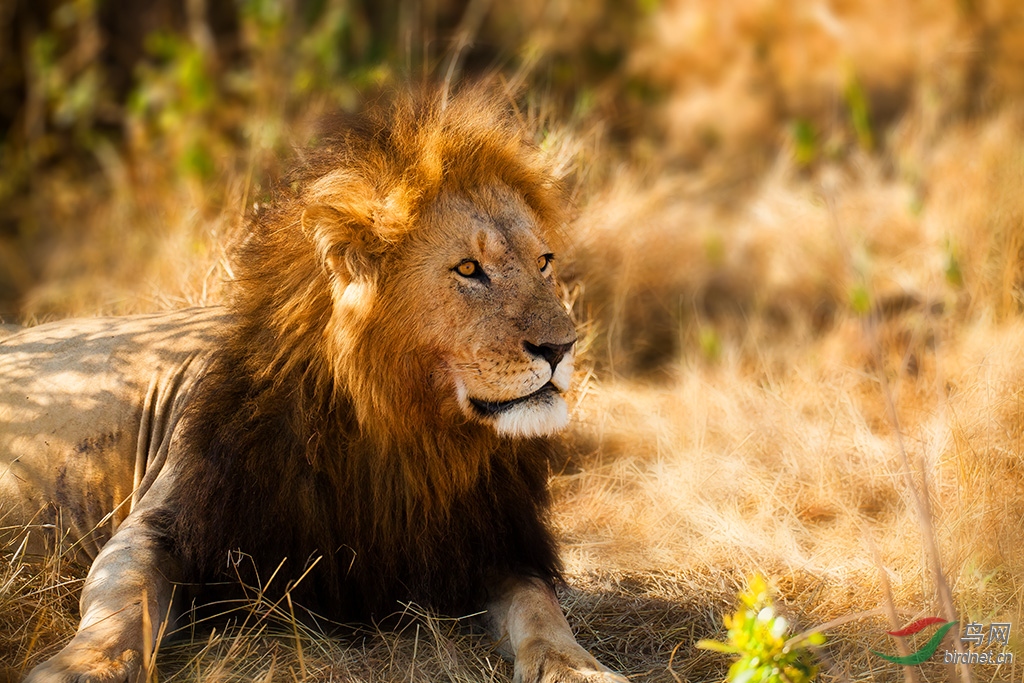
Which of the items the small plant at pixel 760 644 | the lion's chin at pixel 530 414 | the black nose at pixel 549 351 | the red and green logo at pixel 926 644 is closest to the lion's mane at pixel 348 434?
the lion's chin at pixel 530 414

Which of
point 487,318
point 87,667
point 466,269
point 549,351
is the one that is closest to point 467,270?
point 466,269

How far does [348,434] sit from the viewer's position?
2.81 m

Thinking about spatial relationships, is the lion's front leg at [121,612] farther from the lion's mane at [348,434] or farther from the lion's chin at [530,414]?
the lion's chin at [530,414]

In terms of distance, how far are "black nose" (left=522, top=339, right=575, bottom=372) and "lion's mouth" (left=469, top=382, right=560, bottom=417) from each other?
57 mm

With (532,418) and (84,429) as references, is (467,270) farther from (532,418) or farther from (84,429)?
(84,429)

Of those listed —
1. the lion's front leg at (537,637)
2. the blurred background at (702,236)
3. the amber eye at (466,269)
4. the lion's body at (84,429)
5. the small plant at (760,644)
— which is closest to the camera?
the small plant at (760,644)

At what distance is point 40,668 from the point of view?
92.1 inches

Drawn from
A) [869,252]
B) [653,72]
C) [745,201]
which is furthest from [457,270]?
[653,72]

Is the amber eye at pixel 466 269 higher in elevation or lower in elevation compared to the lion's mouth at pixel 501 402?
higher

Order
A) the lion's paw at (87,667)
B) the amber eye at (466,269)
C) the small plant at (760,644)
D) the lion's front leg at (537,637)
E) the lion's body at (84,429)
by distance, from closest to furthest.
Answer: the small plant at (760,644), the lion's paw at (87,667), the lion's front leg at (537,637), the amber eye at (466,269), the lion's body at (84,429)

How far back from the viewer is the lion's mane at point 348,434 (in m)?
2.73

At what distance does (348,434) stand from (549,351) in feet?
1.93

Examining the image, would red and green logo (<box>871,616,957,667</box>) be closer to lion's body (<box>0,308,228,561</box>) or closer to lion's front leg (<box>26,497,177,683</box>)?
lion's front leg (<box>26,497,177,683</box>)

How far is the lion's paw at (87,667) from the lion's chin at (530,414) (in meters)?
1.00
